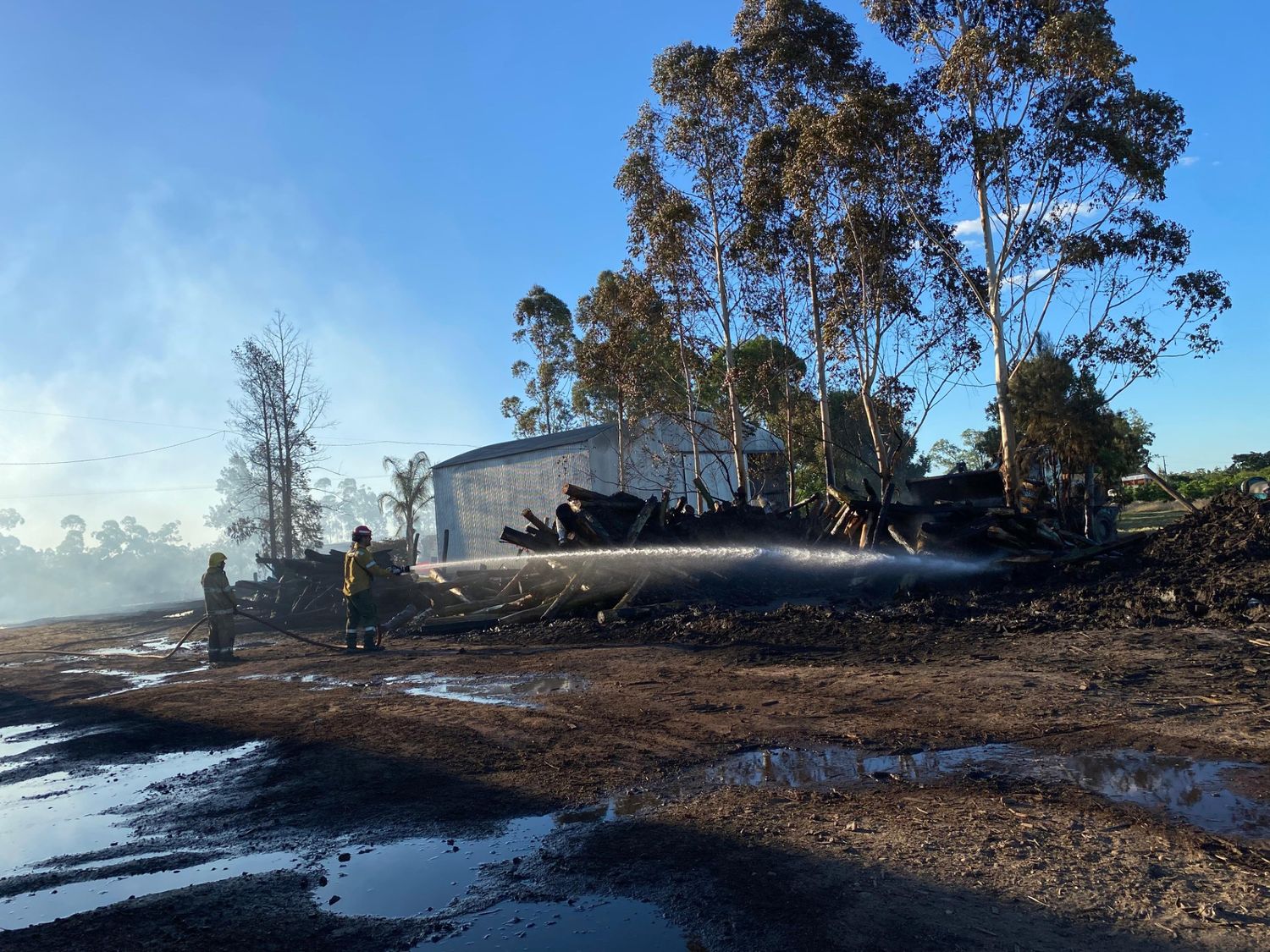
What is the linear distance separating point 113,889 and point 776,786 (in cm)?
355

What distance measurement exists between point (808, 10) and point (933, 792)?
22.9 meters

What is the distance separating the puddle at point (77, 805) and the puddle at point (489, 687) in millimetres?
2218

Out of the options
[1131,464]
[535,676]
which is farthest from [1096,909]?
[1131,464]

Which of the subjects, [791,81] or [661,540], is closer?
[661,540]

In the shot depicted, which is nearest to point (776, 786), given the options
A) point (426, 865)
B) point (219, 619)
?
point (426, 865)

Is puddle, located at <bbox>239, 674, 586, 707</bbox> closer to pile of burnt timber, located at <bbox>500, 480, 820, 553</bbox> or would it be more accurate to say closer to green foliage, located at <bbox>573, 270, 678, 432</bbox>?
pile of burnt timber, located at <bbox>500, 480, 820, 553</bbox>

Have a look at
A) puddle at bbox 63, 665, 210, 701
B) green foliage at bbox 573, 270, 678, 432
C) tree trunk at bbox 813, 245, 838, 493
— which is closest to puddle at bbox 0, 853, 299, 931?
puddle at bbox 63, 665, 210, 701

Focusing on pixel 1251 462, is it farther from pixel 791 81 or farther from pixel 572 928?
pixel 572 928

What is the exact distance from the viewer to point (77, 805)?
20.2ft

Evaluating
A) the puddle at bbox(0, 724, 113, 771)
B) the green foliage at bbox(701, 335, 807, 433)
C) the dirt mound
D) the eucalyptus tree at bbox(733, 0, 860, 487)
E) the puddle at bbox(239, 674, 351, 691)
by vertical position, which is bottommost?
the puddle at bbox(0, 724, 113, 771)

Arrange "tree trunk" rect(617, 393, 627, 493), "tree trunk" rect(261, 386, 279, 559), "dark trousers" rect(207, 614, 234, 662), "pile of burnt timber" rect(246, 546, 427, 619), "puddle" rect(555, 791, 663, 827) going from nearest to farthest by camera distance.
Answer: "puddle" rect(555, 791, 663, 827), "dark trousers" rect(207, 614, 234, 662), "pile of burnt timber" rect(246, 546, 427, 619), "tree trunk" rect(617, 393, 627, 493), "tree trunk" rect(261, 386, 279, 559)

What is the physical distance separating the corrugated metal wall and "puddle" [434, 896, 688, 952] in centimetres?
2905

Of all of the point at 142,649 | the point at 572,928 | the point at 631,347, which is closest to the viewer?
the point at 572,928

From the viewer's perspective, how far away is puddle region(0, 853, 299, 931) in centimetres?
418
